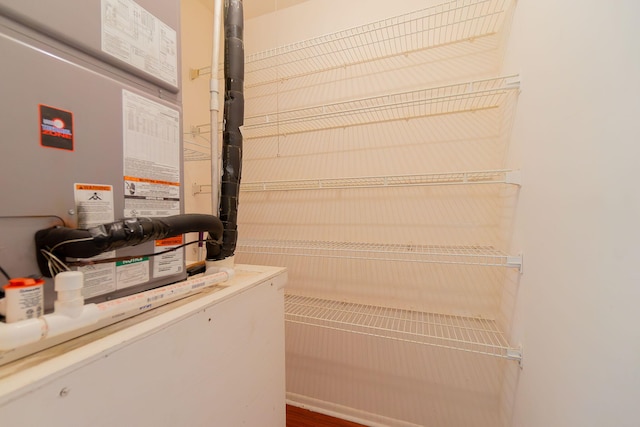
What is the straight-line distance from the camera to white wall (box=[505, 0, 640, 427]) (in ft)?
1.49

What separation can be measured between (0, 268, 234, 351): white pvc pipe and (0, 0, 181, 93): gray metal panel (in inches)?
18.7

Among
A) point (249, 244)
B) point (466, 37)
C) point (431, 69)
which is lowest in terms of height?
point (249, 244)

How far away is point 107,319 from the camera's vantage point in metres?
0.46

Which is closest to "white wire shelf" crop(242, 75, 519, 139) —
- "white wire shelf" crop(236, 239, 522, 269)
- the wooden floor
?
"white wire shelf" crop(236, 239, 522, 269)

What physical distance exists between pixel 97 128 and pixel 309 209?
107cm

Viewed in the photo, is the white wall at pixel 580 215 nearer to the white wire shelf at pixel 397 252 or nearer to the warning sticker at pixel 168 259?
the white wire shelf at pixel 397 252

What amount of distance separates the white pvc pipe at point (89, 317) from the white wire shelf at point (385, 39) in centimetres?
122

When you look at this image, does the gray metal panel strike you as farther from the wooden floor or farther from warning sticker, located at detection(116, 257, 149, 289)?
the wooden floor

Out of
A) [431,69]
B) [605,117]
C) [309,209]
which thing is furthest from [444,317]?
[431,69]

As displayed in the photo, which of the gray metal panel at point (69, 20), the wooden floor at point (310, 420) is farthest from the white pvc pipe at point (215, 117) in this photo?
the wooden floor at point (310, 420)

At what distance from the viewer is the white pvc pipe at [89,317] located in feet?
1.03

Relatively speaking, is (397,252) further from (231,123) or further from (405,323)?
(231,123)

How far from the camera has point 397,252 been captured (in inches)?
43.6

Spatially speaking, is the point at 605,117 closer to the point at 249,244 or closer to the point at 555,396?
the point at 555,396
